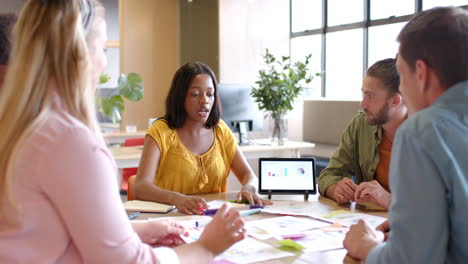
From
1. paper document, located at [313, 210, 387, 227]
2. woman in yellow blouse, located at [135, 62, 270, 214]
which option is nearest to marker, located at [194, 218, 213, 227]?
paper document, located at [313, 210, 387, 227]

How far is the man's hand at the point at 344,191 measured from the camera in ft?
7.18

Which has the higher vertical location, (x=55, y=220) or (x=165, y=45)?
(x=165, y=45)

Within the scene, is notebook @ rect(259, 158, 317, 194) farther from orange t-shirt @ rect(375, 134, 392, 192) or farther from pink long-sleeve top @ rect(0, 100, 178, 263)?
pink long-sleeve top @ rect(0, 100, 178, 263)

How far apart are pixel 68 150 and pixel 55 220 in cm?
14

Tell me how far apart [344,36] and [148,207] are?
4.82 meters

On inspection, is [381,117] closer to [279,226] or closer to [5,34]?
[279,226]

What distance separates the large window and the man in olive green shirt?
130 inches

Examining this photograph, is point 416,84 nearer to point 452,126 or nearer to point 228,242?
point 452,126

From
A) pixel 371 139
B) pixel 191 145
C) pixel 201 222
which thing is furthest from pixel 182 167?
pixel 371 139

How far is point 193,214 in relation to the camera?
2047mm

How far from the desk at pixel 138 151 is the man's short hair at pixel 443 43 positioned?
2.80m

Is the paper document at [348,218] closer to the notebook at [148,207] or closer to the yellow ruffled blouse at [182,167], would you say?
the notebook at [148,207]

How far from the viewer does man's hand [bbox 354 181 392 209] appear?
2.06m

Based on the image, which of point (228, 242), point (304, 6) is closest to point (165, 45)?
point (304, 6)
